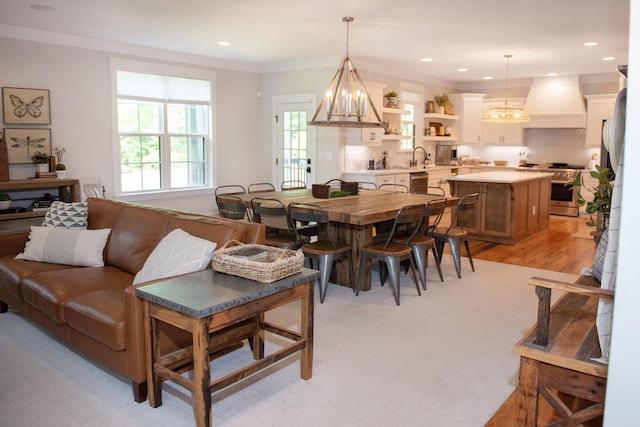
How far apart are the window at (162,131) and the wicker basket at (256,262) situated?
4454mm

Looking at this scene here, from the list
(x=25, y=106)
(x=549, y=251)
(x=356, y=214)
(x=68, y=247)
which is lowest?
(x=549, y=251)

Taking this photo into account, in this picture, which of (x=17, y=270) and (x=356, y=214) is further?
(x=356, y=214)

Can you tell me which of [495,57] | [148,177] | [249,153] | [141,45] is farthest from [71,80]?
[495,57]

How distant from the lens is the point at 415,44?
21.2 ft

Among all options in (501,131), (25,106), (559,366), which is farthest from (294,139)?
(559,366)

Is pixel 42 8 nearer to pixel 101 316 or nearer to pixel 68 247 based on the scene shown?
pixel 68 247

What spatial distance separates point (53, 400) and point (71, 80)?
464cm

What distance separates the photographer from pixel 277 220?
15.2ft

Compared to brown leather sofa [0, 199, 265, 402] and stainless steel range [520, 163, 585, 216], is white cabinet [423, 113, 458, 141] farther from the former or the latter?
brown leather sofa [0, 199, 265, 402]

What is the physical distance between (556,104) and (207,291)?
885cm

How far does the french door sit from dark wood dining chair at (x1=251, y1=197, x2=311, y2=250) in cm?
324

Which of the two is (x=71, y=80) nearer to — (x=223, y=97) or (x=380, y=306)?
(x=223, y=97)

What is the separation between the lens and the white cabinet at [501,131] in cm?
1004

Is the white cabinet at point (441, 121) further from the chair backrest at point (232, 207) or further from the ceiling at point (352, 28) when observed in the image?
the chair backrest at point (232, 207)
